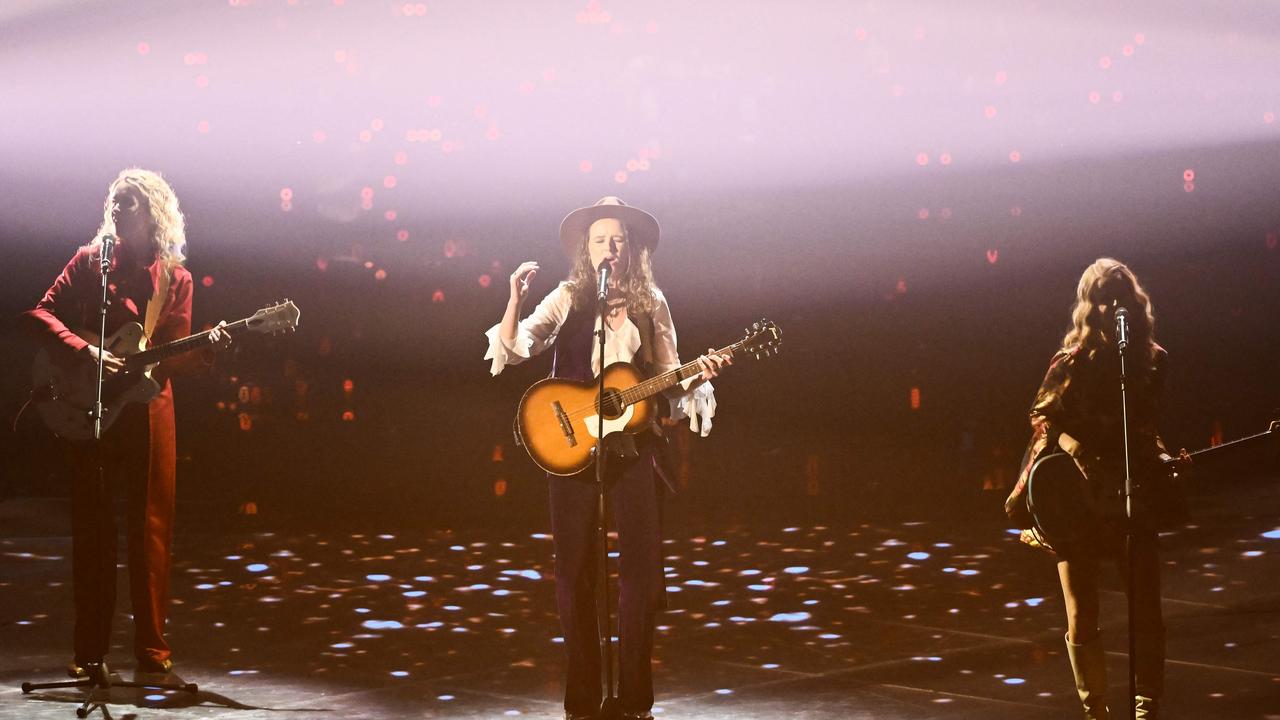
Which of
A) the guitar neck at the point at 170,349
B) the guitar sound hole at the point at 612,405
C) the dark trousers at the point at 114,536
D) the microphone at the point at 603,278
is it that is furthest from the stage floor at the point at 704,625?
the microphone at the point at 603,278

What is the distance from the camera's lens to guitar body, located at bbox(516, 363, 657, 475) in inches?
145

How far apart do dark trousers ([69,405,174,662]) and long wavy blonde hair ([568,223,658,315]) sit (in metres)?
1.54

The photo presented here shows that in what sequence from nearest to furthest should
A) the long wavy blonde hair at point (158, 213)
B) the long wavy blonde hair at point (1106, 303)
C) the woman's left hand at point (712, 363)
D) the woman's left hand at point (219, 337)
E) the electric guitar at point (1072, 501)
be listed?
the electric guitar at point (1072, 501)
the long wavy blonde hair at point (1106, 303)
the woman's left hand at point (712, 363)
the woman's left hand at point (219, 337)
the long wavy blonde hair at point (158, 213)

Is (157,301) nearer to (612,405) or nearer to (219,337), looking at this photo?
(219,337)

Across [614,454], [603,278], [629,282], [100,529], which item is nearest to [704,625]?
[614,454]

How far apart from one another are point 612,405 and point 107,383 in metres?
1.69

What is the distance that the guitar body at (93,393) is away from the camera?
4.26m

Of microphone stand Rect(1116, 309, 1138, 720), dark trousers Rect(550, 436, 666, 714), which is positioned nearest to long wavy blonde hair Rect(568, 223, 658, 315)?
dark trousers Rect(550, 436, 666, 714)

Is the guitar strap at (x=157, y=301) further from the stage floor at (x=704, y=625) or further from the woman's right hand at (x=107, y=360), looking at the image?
the stage floor at (x=704, y=625)

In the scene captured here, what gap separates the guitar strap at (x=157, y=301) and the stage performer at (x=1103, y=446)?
8.84 ft

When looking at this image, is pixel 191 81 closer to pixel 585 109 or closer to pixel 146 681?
pixel 585 109

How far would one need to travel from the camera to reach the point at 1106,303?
3.51m

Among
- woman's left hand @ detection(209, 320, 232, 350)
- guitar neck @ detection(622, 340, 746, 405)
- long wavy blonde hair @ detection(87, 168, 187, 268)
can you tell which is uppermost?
long wavy blonde hair @ detection(87, 168, 187, 268)

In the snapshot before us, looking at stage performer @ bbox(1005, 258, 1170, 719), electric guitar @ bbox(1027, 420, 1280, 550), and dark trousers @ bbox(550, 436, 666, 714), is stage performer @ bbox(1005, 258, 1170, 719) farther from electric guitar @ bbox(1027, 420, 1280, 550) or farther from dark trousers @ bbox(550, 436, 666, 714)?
dark trousers @ bbox(550, 436, 666, 714)
